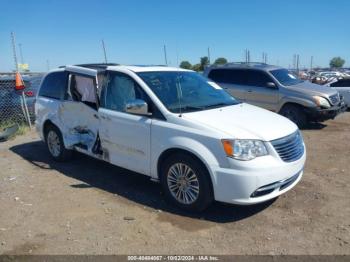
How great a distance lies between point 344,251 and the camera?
3.73 meters

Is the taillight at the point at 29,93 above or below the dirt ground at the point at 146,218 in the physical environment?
above

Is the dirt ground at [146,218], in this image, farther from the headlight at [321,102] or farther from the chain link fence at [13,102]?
the chain link fence at [13,102]

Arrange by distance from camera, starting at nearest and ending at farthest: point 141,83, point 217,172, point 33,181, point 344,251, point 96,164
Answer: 1. point 344,251
2. point 217,172
3. point 141,83
4. point 33,181
5. point 96,164

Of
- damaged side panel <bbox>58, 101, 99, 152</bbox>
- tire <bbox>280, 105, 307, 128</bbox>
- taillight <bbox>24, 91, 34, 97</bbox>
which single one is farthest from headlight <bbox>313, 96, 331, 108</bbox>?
taillight <bbox>24, 91, 34, 97</bbox>

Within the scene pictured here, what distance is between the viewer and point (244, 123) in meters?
4.59

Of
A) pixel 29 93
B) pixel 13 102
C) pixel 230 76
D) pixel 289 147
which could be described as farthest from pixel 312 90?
pixel 13 102

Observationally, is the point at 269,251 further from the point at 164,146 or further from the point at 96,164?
the point at 96,164

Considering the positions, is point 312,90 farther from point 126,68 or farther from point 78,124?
point 78,124

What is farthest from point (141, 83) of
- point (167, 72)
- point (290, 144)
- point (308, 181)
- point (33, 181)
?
point (308, 181)

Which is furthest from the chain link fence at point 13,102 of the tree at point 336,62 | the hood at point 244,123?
the tree at point 336,62

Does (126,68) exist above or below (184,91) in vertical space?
above

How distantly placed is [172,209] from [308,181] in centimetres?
232

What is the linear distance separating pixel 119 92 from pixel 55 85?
210cm

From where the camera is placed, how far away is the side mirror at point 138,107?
4.88 meters
